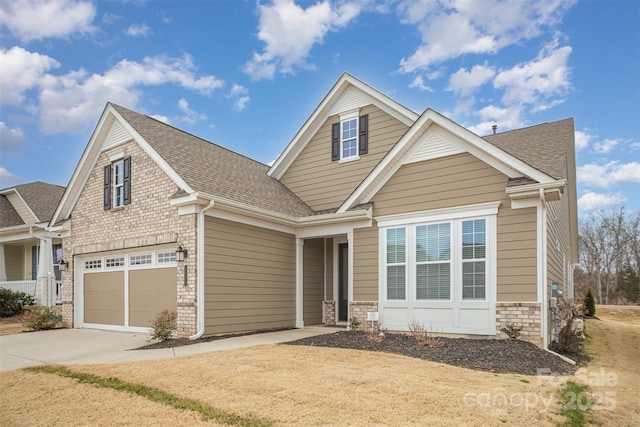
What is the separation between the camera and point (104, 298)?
13414 millimetres

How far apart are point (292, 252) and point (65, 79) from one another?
1333 centimetres

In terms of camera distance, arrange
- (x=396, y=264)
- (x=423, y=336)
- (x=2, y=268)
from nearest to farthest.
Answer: (x=423, y=336) → (x=396, y=264) → (x=2, y=268)

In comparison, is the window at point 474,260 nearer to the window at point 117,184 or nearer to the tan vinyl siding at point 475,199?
the tan vinyl siding at point 475,199

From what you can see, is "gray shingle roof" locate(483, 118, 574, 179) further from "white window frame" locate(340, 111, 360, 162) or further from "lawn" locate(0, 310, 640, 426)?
"lawn" locate(0, 310, 640, 426)

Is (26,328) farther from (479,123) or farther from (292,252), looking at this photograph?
(479,123)

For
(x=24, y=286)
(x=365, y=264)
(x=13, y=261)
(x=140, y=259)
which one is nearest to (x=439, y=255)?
(x=365, y=264)

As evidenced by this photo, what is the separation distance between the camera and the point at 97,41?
15766 millimetres

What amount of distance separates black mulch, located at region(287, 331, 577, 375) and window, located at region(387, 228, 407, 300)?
1.17 m

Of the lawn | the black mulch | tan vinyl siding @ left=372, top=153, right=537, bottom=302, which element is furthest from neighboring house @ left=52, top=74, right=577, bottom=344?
the lawn

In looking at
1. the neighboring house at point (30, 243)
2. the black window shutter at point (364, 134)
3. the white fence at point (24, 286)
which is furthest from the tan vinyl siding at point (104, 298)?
the black window shutter at point (364, 134)

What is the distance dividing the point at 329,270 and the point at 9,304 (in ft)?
42.0

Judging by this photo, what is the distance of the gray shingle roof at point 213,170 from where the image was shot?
1162 cm

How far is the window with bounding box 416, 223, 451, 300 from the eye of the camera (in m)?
10.3

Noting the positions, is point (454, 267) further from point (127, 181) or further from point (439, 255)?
point (127, 181)
